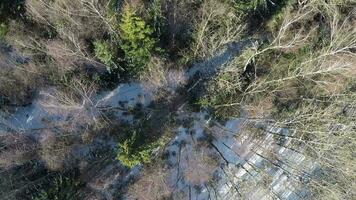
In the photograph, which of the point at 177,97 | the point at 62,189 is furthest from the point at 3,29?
the point at 177,97

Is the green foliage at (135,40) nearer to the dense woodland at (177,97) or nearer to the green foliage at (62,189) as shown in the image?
the dense woodland at (177,97)

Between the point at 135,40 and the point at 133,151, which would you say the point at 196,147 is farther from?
the point at 135,40

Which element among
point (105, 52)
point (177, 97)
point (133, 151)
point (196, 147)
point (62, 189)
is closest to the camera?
point (133, 151)

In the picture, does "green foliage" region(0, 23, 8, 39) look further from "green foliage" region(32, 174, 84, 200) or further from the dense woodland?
"green foliage" region(32, 174, 84, 200)

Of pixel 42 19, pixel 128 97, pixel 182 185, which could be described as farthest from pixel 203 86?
pixel 42 19

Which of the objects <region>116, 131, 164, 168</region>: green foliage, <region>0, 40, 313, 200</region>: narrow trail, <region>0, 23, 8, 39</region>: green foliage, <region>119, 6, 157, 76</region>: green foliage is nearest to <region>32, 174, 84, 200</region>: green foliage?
<region>0, 40, 313, 200</region>: narrow trail
